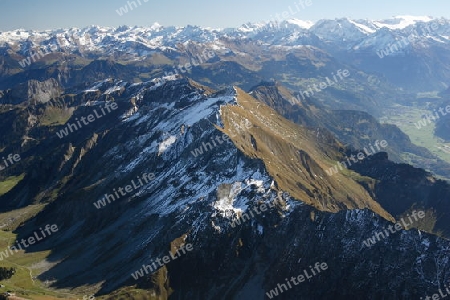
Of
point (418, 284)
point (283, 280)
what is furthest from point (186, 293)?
point (418, 284)

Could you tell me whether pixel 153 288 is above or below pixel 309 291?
above

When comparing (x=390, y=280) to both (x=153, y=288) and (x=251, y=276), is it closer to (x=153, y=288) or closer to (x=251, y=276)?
(x=251, y=276)

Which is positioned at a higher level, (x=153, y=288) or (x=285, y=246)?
(x=153, y=288)

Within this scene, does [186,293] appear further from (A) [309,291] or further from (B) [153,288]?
(A) [309,291]

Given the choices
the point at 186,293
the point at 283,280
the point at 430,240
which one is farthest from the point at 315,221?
the point at 186,293

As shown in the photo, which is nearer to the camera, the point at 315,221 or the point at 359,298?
the point at 359,298

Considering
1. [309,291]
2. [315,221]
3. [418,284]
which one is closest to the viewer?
[418,284]

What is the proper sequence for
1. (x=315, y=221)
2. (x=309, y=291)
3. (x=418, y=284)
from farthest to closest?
1. (x=315, y=221)
2. (x=309, y=291)
3. (x=418, y=284)

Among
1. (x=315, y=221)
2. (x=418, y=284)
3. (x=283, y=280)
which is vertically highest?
(x=315, y=221)

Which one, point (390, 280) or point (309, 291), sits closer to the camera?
point (390, 280)
